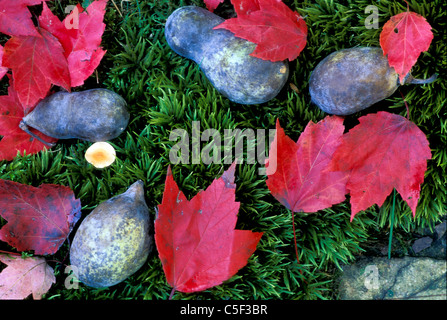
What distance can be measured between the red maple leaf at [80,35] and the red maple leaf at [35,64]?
1.4 inches

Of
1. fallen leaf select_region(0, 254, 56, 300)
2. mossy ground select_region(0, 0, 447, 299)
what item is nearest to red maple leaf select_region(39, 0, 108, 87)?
mossy ground select_region(0, 0, 447, 299)

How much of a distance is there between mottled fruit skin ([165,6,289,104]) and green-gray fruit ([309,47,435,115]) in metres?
0.18

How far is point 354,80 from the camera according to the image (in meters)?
1.50

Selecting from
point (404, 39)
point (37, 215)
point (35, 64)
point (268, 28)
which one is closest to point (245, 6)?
point (268, 28)

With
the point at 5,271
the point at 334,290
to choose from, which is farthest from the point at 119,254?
the point at 334,290

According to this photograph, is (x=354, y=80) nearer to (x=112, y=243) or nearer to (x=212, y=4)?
(x=212, y=4)

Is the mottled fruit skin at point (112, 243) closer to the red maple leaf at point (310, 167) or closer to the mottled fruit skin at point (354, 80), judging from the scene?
the red maple leaf at point (310, 167)

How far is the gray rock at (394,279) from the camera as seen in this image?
1.78 metres

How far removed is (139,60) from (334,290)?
1439mm

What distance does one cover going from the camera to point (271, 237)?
5.32 feet

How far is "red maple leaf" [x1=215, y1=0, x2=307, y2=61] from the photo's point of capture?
1479 millimetres

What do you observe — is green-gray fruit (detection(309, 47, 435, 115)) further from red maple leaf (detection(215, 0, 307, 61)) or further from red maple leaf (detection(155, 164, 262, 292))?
red maple leaf (detection(155, 164, 262, 292))

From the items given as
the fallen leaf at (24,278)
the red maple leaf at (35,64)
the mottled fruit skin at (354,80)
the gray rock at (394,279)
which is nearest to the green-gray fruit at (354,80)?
the mottled fruit skin at (354,80)

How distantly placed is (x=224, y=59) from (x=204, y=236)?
0.73 m
